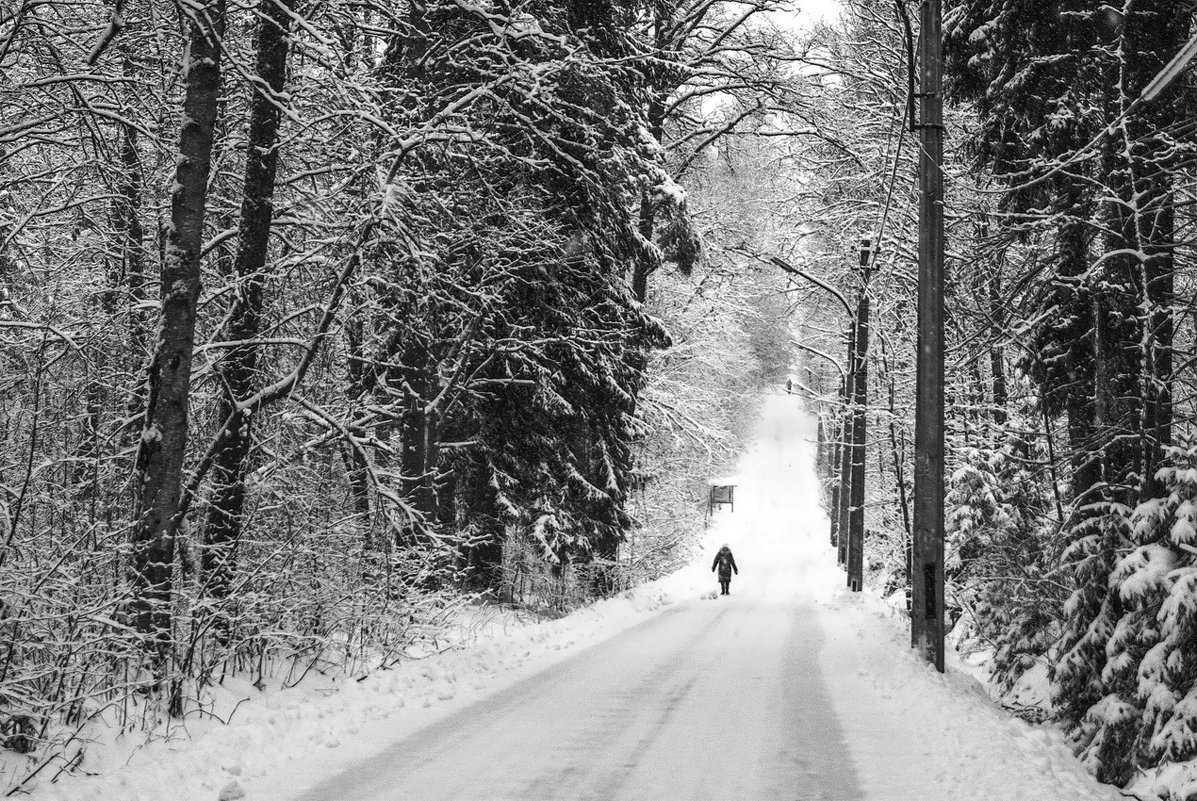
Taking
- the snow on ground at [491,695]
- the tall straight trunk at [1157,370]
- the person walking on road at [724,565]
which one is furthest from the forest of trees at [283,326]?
the person walking on road at [724,565]

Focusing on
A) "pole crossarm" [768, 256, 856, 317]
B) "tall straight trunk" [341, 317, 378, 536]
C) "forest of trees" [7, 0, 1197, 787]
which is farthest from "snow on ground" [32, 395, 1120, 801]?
"pole crossarm" [768, 256, 856, 317]

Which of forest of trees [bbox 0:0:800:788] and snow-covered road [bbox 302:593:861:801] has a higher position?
forest of trees [bbox 0:0:800:788]

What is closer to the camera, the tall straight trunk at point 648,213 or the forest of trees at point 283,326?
the forest of trees at point 283,326

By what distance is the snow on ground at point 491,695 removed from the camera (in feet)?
21.3

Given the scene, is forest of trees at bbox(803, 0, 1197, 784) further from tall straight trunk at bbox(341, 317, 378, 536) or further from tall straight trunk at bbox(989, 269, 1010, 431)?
tall straight trunk at bbox(341, 317, 378, 536)

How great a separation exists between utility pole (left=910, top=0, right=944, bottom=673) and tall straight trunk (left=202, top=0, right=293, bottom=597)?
8.32 m

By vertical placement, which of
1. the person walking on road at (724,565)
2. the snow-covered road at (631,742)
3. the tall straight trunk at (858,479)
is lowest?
the person walking on road at (724,565)

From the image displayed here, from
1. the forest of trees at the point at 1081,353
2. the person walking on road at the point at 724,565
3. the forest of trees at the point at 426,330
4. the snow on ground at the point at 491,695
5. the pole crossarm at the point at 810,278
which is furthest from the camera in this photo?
the person walking on road at the point at 724,565

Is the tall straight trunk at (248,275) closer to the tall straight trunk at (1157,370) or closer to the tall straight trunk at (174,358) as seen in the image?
the tall straight trunk at (174,358)

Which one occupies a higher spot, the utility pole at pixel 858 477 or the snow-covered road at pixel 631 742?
the utility pole at pixel 858 477

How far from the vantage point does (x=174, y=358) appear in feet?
27.1

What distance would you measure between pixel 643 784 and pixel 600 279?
1192cm

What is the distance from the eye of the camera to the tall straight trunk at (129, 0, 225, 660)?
786 centimetres

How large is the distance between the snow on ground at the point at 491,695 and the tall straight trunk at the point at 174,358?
4.09 ft
